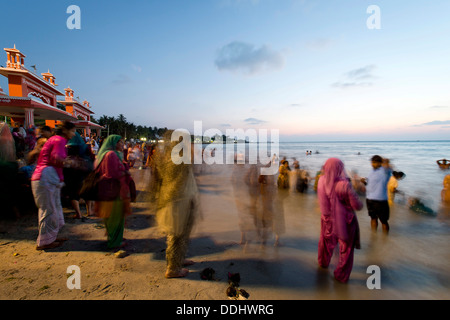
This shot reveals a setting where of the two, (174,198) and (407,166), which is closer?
(174,198)

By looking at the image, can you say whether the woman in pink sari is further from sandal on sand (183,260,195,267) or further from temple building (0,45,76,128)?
temple building (0,45,76,128)

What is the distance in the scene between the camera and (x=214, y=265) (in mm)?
3303

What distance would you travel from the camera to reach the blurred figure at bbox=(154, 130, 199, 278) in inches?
105

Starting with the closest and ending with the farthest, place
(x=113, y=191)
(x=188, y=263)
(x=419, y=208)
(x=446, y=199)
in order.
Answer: (x=188, y=263) < (x=113, y=191) < (x=419, y=208) < (x=446, y=199)

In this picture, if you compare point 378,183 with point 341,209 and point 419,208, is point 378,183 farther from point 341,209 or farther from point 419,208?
point 419,208

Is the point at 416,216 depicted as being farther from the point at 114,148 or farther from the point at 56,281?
the point at 56,281

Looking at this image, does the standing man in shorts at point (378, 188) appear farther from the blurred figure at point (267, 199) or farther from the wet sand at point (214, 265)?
the blurred figure at point (267, 199)

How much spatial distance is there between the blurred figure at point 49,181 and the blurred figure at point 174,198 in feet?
5.99

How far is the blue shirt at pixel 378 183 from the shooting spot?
4.42 metres

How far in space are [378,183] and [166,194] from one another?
14.3 feet

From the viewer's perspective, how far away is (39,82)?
52.8 ft

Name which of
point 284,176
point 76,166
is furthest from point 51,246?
point 284,176
